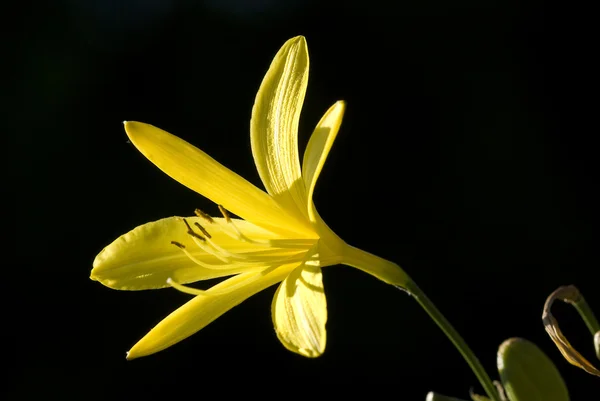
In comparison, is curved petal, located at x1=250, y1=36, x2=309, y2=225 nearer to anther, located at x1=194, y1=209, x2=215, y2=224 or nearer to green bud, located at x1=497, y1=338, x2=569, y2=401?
anther, located at x1=194, y1=209, x2=215, y2=224

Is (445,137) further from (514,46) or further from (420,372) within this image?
(420,372)

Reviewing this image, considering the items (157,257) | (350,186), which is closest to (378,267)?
(157,257)

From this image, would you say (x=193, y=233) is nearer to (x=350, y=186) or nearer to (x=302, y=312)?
(x=302, y=312)

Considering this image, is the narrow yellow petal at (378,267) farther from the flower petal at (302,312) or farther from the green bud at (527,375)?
the green bud at (527,375)

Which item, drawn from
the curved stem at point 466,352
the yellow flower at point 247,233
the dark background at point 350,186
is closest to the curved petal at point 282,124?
the yellow flower at point 247,233

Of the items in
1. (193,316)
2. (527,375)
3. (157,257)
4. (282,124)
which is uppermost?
(282,124)
